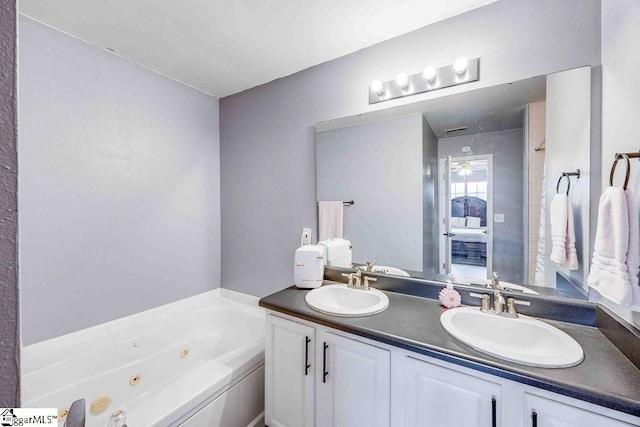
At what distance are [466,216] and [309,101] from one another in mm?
1436

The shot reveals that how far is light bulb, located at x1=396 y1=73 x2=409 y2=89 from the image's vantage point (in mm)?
1712

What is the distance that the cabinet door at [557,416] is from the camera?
33.3 inches

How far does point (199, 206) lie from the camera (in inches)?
100

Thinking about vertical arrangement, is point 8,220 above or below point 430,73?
below

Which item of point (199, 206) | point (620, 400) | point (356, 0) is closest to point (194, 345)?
point (199, 206)

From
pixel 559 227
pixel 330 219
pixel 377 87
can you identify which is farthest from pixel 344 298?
pixel 377 87

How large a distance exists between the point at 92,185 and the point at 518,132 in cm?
267

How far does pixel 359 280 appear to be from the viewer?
1.81 m

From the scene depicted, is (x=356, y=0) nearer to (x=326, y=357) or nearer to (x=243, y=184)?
(x=243, y=184)

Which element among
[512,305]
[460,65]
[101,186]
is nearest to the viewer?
[512,305]

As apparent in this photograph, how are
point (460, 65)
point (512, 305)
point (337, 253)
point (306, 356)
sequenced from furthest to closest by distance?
point (337, 253) < point (460, 65) < point (306, 356) < point (512, 305)

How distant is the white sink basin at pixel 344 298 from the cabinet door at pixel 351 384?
258mm

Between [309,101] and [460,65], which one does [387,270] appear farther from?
[309,101]

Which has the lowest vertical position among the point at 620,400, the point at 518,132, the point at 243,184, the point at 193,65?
the point at 620,400
